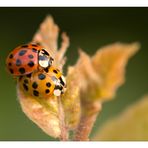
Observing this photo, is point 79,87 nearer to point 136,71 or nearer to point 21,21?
point 136,71

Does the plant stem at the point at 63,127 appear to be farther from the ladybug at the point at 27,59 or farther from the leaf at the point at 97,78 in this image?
the ladybug at the point at 27,59

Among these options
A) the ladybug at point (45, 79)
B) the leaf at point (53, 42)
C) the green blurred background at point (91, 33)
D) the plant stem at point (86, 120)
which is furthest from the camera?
the green blurred background at point (91, 33)

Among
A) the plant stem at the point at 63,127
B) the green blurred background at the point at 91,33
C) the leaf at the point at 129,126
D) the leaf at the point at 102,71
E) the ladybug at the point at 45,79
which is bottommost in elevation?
the green blurred background at the point at 91,33

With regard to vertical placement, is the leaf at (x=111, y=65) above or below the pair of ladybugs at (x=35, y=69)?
above

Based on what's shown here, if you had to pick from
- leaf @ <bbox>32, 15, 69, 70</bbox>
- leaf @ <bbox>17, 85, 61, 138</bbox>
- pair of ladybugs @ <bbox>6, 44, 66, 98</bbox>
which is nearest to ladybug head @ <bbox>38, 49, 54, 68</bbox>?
pair of ladybugs @ <bbox>6, 44, 66, 98</bbox>

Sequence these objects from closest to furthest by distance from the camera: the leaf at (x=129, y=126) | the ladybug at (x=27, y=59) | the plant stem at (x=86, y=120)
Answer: the leaf at (x=129, y=126) < the plant stem at (x=86, y=120) < the ladybug at (x=27, y=59)

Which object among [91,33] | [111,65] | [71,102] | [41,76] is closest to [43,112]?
[71,102]

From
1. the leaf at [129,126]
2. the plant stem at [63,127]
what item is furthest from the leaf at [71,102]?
the leaf at [129,126]

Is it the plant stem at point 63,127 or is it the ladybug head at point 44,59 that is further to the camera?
the ladybug head at point 44,59
